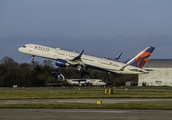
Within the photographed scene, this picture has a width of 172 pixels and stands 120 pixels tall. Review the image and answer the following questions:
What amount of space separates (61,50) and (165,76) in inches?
2275

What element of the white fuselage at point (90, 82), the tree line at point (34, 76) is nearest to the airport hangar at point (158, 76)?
the tree line at point (34, 76)

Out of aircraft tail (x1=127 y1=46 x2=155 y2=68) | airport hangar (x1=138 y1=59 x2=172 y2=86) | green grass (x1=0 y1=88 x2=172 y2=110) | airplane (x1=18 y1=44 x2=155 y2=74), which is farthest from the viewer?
airport hangar (x1=138 y1=59 x2=172 y2=86)

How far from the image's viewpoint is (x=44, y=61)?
479 ft

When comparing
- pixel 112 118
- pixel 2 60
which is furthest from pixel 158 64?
pixel 112 118

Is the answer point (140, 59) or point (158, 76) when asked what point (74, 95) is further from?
point (158, 76)

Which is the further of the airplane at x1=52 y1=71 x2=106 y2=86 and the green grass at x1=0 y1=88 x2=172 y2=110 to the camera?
the airplane at x1=52 y1=71 x2=106 y2=86

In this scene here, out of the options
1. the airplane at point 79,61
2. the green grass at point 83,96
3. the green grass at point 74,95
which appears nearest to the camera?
the green grass at point 83,96

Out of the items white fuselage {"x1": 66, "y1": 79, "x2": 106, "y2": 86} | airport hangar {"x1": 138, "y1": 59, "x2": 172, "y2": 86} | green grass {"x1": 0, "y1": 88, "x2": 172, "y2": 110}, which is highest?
airport hangar {"x1": 138, "y1": 59, "x2": 172, "y2": 86}

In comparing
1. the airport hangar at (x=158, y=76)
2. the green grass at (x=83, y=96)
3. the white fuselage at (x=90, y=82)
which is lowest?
the green grass at (x=83, y=96)

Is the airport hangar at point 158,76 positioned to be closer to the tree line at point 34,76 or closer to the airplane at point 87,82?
the tree line at point 34,76

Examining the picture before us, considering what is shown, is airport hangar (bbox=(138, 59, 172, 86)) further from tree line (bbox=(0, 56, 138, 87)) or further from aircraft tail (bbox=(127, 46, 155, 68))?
aircraft tail (bbox=(127, 46, 155, 68))

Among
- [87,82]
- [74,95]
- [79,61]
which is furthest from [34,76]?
[74,95]

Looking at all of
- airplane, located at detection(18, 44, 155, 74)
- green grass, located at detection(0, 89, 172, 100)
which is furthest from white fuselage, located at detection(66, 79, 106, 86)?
green grass, located at detection(0, 89, 172, 100)

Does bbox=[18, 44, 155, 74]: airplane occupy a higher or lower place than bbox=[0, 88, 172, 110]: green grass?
higher
